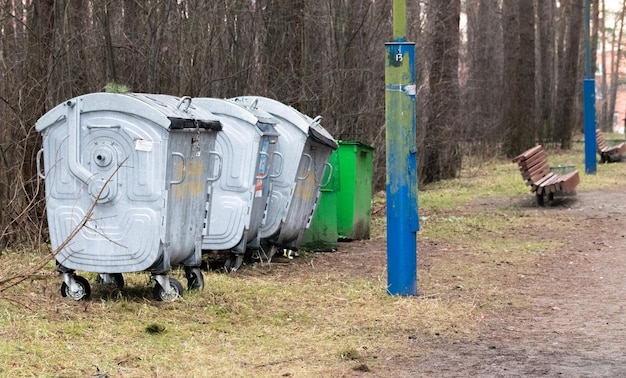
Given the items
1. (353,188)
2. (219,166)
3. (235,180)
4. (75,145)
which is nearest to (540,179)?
(353,188)

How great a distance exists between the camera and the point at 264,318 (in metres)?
7.50

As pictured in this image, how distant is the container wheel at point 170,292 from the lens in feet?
25.5

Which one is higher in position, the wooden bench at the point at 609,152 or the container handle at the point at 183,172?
the wooden bench at the point at 609,152

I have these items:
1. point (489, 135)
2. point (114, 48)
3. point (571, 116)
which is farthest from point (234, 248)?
point (571, 116)

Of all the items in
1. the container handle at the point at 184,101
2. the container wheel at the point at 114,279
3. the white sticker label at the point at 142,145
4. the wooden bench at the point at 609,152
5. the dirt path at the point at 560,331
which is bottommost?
the dirt path at the point at 560,331

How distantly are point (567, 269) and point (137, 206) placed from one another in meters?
5.03

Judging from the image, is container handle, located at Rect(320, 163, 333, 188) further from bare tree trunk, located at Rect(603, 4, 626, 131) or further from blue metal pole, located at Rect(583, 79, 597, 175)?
bare tree trunk, located at Rect(603, 4, 626, 131)

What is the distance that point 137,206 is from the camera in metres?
7.48

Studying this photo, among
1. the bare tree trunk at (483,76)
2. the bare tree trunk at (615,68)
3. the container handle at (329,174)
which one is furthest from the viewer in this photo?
the bare tree trunk at (615,68)

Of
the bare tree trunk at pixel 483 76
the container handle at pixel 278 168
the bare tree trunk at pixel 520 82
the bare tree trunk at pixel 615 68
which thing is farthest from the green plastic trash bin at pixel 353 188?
the bare tree trunk at pixel 615 68

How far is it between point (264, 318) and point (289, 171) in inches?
131

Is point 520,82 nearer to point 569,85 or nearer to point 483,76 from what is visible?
point 483,76

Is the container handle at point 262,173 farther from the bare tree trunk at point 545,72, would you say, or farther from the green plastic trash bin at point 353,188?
the bare tree trunk at point 545,72

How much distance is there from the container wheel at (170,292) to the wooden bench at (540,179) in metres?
9.41
